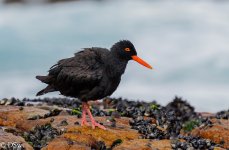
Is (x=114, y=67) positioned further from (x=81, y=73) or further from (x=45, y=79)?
(x=45, y=79)

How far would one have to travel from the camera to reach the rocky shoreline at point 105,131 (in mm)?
12633

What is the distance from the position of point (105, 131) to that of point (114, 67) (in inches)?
56.4

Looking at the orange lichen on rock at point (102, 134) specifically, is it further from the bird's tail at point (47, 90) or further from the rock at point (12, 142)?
the bird's tail at point (47, 90)

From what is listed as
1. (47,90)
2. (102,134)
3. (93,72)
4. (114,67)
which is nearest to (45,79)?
(47,90)

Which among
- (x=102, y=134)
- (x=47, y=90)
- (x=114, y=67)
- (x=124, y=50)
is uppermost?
(x=124, y=50)

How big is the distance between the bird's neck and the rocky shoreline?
4.13 feet

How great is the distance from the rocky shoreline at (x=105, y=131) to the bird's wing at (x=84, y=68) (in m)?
1.01

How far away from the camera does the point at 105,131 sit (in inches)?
523

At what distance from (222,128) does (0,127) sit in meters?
5.87

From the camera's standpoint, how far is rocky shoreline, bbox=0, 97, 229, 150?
12633 mm

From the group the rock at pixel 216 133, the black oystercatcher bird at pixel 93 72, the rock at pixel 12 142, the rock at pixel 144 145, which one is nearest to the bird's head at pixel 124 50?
the black oystercatcher bird at pixel 93 72

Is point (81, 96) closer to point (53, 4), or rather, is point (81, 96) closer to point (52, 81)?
point (52, 81)

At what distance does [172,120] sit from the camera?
57.7ft

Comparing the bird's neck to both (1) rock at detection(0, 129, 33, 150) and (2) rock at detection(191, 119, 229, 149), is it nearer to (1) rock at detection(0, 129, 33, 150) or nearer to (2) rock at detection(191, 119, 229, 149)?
(1) rock at detection(0, 129, 33, 150)
